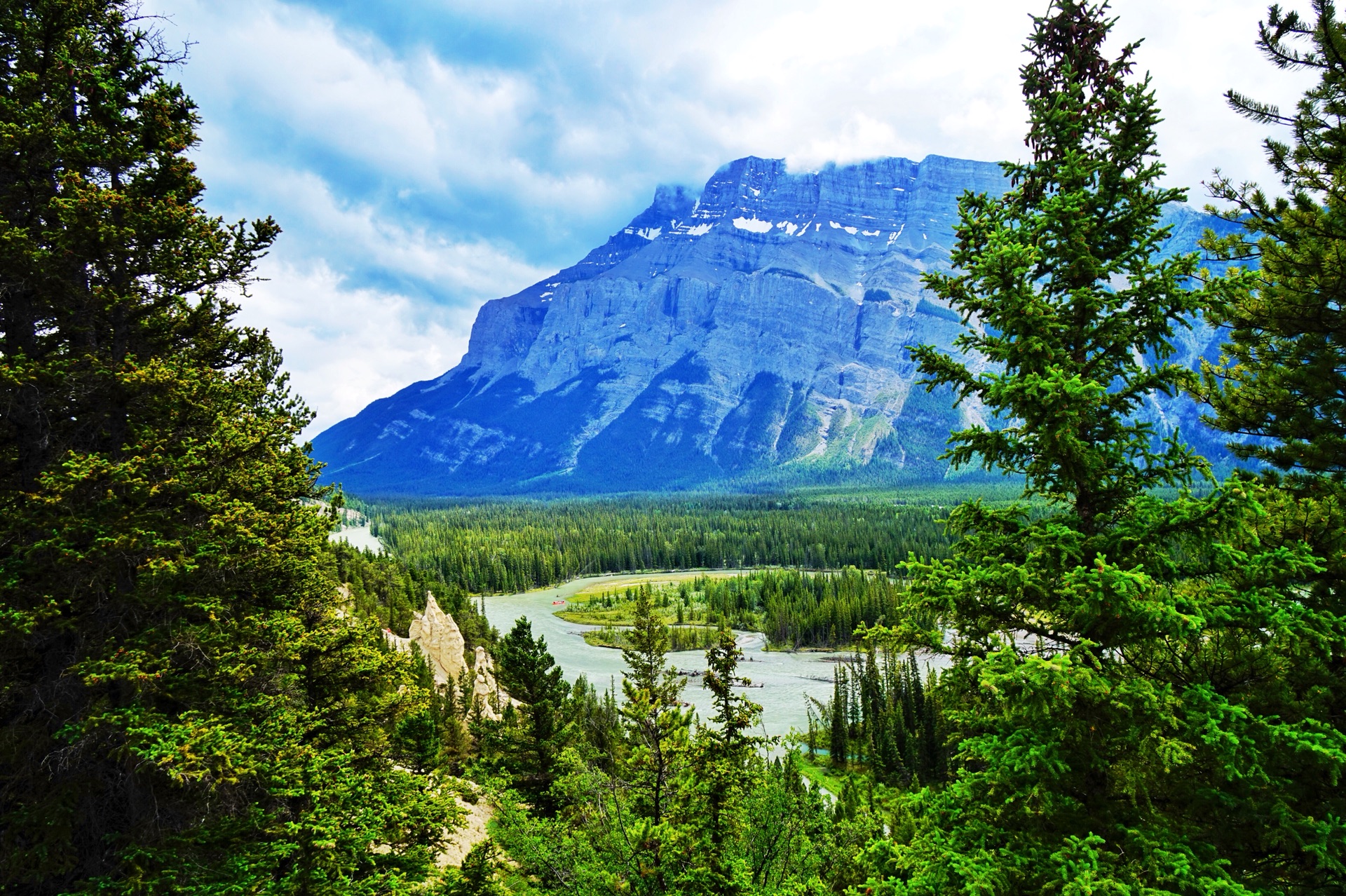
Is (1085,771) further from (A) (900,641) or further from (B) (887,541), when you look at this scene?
(B) (887,541)

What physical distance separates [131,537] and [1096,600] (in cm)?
1165

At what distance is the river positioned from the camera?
61469 mm

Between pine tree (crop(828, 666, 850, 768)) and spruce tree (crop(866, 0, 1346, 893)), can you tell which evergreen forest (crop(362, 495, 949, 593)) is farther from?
spruce tree (crop(866, 0, 1346, 893))

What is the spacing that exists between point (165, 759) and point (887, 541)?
14497 cm

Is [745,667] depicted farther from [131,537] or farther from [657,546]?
[657,546]

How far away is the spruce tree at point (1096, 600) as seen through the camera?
625 centimetres

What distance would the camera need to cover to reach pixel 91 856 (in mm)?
8867

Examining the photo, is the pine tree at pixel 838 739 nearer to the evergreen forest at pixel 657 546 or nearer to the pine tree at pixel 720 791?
the pine tree at pixel 720 791

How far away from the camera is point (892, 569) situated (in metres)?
9.44

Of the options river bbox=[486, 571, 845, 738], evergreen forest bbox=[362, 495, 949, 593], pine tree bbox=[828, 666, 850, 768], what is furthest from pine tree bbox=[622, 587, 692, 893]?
evergreen forest bbox=[362, 495, 949, 593]

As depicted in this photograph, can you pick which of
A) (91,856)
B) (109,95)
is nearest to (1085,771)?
(91,856)

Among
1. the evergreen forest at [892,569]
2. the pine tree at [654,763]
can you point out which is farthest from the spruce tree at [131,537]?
the pine tree at [654,763]

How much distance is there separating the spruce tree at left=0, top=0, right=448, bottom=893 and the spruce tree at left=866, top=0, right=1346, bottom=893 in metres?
9.15

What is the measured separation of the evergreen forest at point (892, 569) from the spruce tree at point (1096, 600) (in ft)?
0.18
